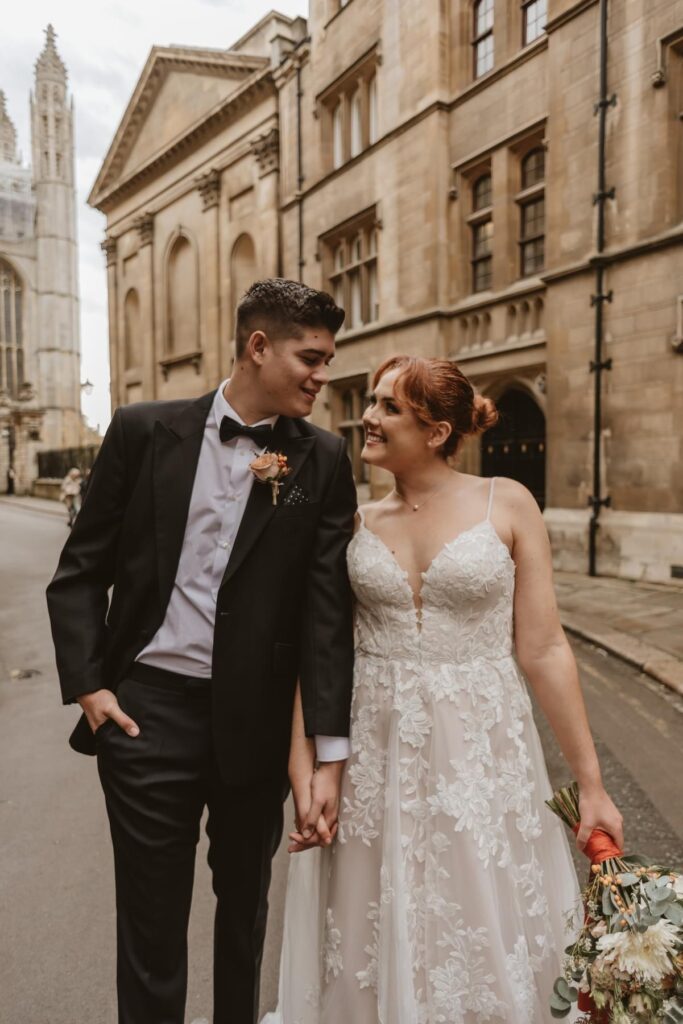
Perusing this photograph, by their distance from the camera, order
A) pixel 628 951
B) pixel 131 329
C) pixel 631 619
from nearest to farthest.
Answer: pixel 628 951 < pixel 631 619 < pixel 131 329

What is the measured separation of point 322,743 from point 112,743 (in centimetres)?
56

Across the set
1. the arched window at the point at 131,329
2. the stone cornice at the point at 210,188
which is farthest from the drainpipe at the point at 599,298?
the arched window at the point at 131,329

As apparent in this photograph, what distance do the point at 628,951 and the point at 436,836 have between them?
61cm

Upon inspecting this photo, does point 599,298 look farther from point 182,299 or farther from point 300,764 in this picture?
point 182,299

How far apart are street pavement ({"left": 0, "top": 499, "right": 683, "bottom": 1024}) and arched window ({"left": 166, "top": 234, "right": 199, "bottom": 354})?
733 inches

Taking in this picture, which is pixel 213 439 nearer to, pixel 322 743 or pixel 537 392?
pixel 322 743

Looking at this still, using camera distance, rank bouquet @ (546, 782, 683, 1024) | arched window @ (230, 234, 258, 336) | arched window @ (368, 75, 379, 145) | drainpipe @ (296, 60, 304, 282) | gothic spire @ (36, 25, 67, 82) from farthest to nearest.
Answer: gothic spire @ (36, 25, 67, 82), arched window @ (230, 234, 258, 336), drainpipe @ (296, 60, 304, 282), arched window @ (368, 75, 379, 145), bouquet @ (546, 782, 683, 1024)

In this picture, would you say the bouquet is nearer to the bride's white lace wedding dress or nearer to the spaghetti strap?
the bride's white lace wedding dress

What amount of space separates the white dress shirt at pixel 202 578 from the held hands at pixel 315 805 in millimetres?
51

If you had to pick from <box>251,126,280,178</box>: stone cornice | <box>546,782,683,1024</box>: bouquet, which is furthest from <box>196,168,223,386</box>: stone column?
<box>546,782,683,1024</box>: bouquet

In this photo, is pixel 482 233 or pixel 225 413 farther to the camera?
pixel 482 233

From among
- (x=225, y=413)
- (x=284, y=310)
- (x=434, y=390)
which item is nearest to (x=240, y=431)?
(x=225, y=413)

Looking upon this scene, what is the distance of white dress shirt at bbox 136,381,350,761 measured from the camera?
1.93 m

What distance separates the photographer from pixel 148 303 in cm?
2583
